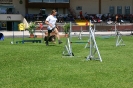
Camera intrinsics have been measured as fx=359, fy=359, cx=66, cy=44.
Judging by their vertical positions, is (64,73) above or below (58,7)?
below

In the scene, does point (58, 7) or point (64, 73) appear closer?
point (64, 73)

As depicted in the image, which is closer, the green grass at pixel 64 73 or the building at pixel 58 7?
the green grass at pixel 64 73

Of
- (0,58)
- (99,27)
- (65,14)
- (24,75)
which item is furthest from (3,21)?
(24,75)

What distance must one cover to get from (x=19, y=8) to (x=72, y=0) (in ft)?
30.6

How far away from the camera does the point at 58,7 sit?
6078cm

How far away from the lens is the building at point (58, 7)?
57.2 metres

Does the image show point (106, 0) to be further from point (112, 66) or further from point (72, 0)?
point (112, 66)

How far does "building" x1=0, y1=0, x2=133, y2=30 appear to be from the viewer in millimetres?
57250

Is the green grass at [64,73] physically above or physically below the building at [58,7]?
below

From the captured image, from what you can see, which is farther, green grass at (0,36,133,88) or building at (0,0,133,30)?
building at (0,0,133,30)

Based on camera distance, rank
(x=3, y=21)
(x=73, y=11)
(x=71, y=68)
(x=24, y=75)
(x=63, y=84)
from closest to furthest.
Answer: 1. (x=63, y=84)
2. (x=24, y=75)
3. (x=71, y=68)
4. (x=3, y=21)
5. (x=73, y=11)

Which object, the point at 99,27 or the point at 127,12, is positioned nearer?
the point at 99,27

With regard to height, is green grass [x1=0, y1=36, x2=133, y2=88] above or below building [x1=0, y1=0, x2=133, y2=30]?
below

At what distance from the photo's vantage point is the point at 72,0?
62344mm
